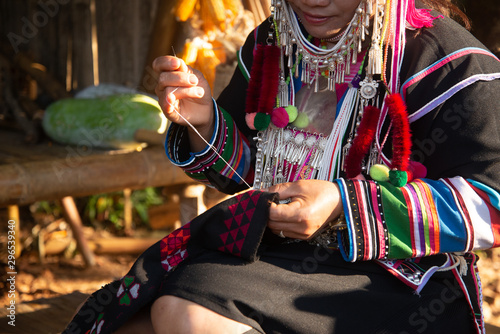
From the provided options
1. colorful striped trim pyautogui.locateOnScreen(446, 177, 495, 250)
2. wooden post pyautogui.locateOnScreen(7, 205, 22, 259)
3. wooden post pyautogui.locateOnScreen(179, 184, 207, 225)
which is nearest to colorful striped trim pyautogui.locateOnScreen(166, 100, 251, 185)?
colorful striped trim pyautogui.locateOnScreen(446, 177, 495, 250)

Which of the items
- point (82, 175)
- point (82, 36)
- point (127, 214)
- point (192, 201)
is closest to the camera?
point (82, 175)

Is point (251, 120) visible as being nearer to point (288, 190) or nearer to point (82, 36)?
point (288, 190)

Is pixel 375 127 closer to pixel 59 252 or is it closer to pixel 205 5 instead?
pixel 205 5

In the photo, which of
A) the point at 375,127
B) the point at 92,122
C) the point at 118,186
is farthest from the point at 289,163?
the point at 92,122

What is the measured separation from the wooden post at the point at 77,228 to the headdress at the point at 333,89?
238 centimetres

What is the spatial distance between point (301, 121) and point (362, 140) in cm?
23

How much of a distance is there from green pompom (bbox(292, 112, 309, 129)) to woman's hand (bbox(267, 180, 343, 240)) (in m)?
0.35

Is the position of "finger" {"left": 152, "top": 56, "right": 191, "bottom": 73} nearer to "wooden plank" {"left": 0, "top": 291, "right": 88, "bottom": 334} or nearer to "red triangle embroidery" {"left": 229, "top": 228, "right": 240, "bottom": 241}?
"red triangle embroidery" {"left": 229, "top": 228, "right": 240, "bottom": 241}

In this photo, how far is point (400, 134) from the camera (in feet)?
4.53

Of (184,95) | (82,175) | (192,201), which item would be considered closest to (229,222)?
(184,95)

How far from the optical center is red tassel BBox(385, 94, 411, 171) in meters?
1.37

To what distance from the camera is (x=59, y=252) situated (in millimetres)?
4176

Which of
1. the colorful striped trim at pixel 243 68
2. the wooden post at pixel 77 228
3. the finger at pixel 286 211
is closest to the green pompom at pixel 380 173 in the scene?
the finger at pixel 286 211

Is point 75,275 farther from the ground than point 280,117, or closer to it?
closer to it
